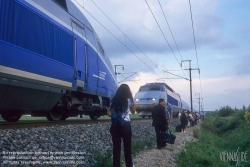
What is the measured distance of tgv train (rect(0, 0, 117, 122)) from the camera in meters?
7.29

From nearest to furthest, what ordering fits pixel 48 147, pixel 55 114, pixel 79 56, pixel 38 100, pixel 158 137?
1. pixel 48 147
2. pixel 38 100
3. pixel 158 137
4. pixel 79 56
5. pixel 55 114

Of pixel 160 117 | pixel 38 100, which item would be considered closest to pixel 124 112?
pixel 38 100

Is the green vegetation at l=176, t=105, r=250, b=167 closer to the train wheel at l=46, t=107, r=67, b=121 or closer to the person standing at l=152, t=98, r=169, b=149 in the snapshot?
the person standing at l=152, t=98, r=169, b=149

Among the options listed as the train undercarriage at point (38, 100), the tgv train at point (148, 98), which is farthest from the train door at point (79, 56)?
the tgv train at point (148, 98)

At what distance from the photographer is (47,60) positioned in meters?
8.82

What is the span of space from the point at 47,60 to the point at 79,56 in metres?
2.48

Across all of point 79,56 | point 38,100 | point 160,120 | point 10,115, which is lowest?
point 160,120

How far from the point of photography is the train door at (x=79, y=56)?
35.7 ft

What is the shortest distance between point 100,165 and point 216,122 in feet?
120

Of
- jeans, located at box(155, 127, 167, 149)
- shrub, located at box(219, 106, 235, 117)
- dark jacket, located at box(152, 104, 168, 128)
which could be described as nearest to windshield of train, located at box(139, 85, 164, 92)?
jeans, located at box(155, 127, 167, 149)

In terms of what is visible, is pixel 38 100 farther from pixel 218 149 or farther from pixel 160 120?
pixel 218 149

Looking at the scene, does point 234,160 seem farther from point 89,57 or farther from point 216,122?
point 216,122

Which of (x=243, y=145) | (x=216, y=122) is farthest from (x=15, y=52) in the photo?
(x=216, y=122)

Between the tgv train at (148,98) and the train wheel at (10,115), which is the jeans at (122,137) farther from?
the tgv train at (148,98)
